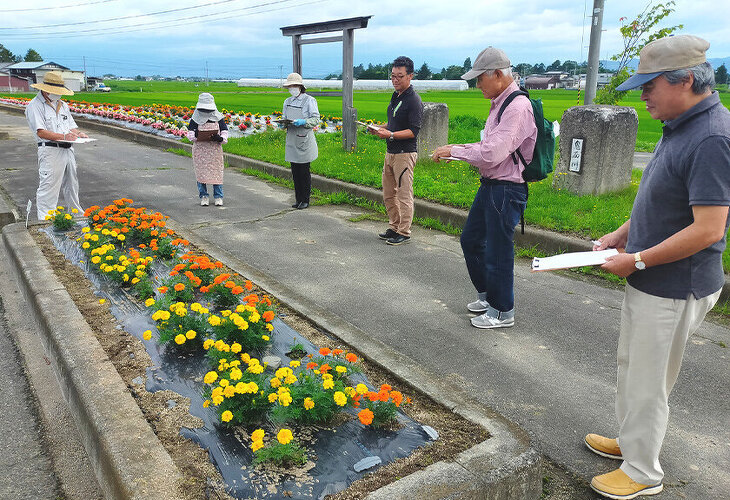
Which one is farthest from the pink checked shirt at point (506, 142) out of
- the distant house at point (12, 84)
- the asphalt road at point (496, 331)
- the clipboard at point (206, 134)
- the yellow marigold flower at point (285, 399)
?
the distant house at point (12, 84)

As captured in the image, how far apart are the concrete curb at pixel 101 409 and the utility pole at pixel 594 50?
286 inches

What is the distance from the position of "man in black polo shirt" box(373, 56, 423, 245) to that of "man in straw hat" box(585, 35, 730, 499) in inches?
152

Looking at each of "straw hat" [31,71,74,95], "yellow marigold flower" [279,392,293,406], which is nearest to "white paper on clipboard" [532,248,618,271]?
"yellow marigold flower" [279,392,293,406]

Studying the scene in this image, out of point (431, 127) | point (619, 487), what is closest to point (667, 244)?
point (619, 487)

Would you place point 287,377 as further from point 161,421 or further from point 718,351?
point 718,351

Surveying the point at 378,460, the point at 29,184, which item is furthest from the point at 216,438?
the point at 29,184

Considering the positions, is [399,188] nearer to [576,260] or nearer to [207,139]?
[207,139]

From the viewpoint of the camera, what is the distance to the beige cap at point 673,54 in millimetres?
2086

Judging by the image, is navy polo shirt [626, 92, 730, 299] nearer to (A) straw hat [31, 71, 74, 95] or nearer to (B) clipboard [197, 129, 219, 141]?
(A) straw hat [31, 71, 74, 95]

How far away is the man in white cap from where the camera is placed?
12.5 feet

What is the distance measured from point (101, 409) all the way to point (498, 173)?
2848 millimetres

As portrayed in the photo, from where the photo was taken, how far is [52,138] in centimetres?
641

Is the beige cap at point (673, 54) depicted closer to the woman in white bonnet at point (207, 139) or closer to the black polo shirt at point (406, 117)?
the black polo shirt at point (406, 117)

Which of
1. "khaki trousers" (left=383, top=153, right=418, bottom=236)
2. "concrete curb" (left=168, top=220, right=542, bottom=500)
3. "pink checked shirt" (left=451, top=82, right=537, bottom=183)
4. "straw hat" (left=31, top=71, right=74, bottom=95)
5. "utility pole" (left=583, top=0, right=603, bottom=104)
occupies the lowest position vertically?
"concrete curb" (left=168, top=220, right=542, bottom=500)
